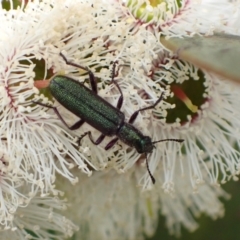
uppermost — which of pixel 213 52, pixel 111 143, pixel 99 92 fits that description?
pixel 213 52

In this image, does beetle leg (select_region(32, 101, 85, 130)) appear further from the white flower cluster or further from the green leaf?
the green leaf

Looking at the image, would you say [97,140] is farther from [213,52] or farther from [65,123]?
[213,52]

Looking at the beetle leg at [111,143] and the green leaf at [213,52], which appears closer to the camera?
the green leaf at [213,52]

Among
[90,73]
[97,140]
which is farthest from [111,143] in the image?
[90,73]

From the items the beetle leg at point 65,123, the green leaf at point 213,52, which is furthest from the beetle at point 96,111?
the green leaf at point 213,52

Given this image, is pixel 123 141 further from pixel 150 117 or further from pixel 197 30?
pixel 197 30

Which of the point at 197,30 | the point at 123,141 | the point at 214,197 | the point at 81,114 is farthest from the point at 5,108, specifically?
the point at 214,197

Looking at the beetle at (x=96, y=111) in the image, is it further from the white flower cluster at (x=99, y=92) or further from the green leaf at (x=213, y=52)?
the green leaf at (x=213, y=52)
